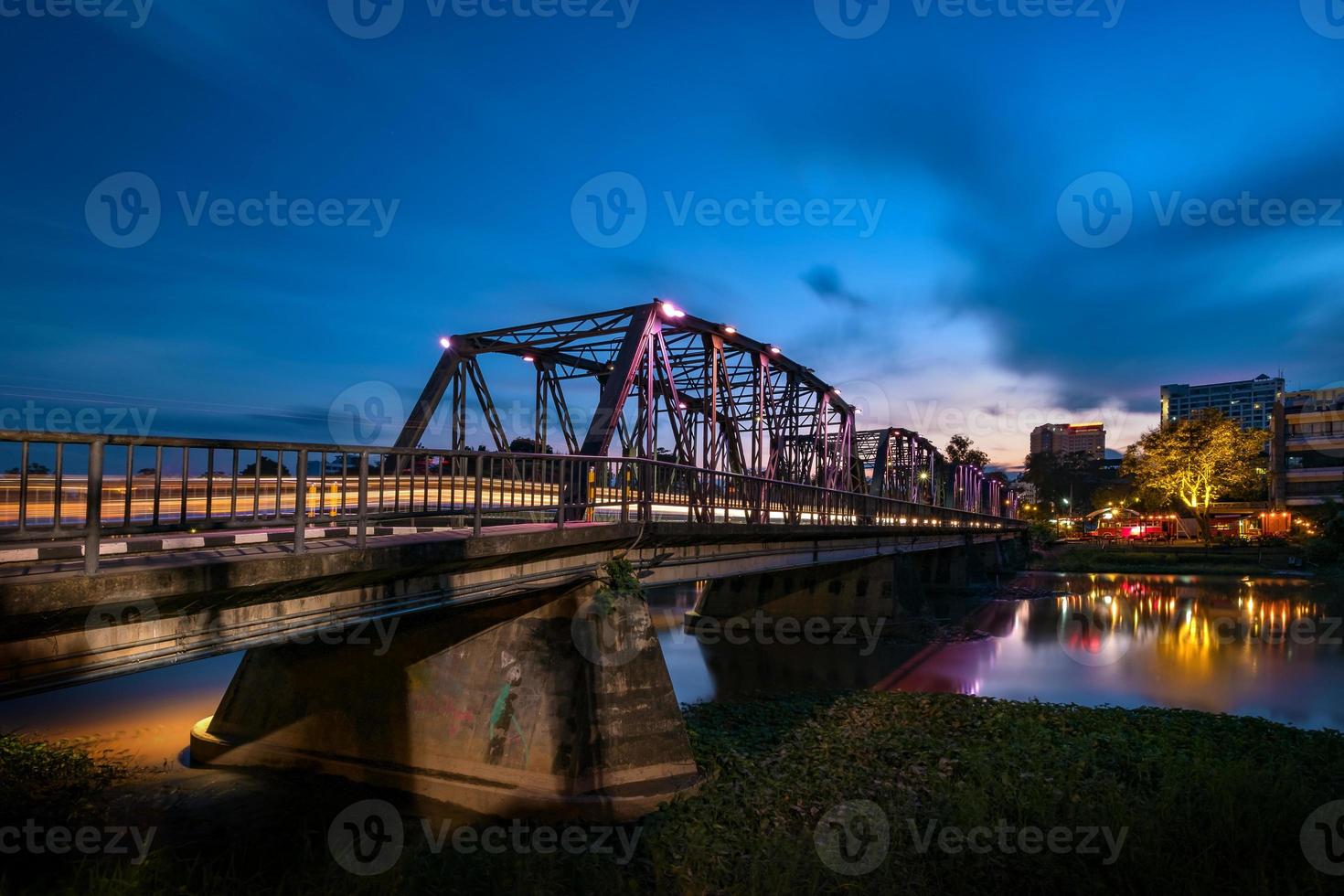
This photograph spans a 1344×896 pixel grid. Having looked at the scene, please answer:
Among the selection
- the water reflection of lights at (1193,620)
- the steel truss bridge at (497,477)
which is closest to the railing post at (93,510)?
the steel truss bridge at (497,477)

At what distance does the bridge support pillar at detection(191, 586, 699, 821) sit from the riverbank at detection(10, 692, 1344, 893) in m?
0.68

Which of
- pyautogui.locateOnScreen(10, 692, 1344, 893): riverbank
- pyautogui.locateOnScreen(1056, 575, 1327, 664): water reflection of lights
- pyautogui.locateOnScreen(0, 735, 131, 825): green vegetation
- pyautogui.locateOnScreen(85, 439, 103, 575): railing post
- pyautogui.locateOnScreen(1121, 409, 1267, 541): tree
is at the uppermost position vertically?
pyautogui.locateOnScreen(1121, 409, 1267, 541): tree

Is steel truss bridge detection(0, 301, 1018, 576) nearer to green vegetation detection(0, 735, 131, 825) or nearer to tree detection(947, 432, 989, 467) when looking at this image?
green vegetation detection(0, 735, 131, 825)

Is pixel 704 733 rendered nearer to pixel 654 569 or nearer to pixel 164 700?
pixel 654 569

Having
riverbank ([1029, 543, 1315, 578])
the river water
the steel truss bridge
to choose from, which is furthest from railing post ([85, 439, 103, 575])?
riverbank ([1029, 543, 1315, 578])

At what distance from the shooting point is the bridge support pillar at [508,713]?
10.3 m

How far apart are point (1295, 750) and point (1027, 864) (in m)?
8.14

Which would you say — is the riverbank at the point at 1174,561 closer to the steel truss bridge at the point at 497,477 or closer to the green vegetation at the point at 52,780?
the steel truss bridge at the point at 497,477

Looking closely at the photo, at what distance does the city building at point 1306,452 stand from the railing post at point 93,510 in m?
101

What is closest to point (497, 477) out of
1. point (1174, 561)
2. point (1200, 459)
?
point (1174, 561)

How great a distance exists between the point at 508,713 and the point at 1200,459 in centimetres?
Answer: 7600

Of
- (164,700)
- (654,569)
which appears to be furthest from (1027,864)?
(164,700)

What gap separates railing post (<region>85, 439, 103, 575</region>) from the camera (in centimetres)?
534

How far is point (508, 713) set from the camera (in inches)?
416
